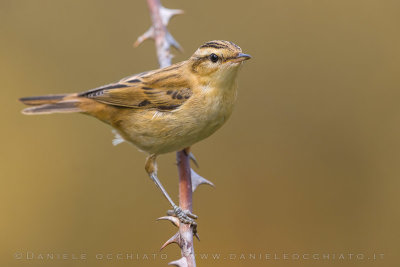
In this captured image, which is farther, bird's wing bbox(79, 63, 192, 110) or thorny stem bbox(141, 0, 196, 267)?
bird's wing bbox(79, 63, 192, 110)

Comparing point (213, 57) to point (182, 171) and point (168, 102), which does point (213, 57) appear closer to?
point (168, 102)

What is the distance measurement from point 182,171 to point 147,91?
2.74 feet

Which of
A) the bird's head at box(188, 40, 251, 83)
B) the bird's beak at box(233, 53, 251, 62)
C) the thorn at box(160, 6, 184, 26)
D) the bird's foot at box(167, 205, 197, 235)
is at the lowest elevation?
the bird's foot at box(167, 205, 197, 235)

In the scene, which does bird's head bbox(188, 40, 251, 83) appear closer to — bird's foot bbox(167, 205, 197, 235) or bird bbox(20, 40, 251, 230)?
bird bbox(20, 40, 251, 230)

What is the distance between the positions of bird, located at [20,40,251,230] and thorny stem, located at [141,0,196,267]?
0.13 meters

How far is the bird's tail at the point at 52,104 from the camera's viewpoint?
506 centimetres

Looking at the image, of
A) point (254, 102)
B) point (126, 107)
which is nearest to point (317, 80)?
point (254, 102)

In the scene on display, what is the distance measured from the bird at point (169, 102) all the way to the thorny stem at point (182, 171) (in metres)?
0.13

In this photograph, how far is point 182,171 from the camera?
4.85m

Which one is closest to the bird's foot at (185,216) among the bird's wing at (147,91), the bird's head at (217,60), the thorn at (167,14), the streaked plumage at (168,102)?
the streaked plumage at (168,102)

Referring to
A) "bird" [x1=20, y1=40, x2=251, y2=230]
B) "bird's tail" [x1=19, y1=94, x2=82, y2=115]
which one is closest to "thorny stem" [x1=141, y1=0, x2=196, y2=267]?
"bird" [x1=20, y1=40, x2=251, y2=230]

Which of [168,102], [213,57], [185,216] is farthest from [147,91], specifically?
[185,216]

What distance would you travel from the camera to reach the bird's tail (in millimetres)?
5056

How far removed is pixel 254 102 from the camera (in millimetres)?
6254
